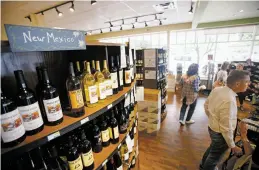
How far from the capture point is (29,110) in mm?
598

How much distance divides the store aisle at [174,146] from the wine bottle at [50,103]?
2.10m

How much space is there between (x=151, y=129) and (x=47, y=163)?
105 inches

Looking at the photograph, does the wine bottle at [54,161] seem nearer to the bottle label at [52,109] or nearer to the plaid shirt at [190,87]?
the bottle label at [52,109]

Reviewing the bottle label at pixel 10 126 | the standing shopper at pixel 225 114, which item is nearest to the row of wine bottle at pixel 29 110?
the bottle label at pixel 10 126

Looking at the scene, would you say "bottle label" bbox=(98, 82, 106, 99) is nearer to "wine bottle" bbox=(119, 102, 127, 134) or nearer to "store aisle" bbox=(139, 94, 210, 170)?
"wine bottle" bbox=(119, 102, 127, 134)

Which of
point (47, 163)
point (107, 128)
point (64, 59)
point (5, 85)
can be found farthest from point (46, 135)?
point (64, 59)

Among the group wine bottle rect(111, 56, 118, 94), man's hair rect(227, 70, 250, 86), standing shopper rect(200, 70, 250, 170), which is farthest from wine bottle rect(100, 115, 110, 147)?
man's hair rect(227, 70, 250, 86)

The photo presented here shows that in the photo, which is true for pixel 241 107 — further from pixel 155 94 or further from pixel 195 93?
pixel 155 94

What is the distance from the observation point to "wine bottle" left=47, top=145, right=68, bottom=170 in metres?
0.80

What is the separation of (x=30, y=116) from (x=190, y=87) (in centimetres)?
307

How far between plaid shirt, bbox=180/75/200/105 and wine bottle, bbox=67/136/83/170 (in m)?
2.80

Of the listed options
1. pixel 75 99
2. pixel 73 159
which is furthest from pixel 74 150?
pixel 75 99

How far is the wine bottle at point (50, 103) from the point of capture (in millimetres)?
683

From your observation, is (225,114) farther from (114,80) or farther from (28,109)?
(28,109)
